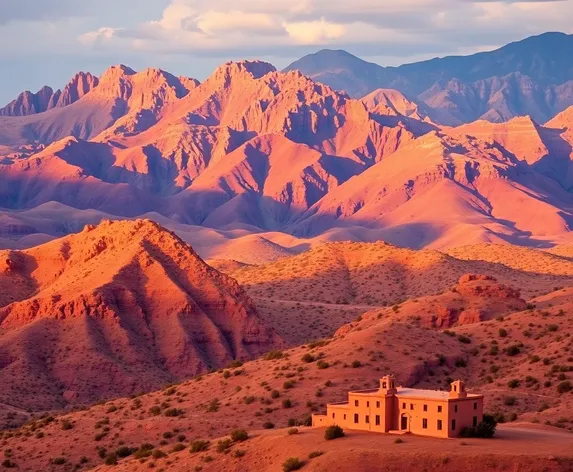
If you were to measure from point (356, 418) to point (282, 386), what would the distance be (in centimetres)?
1932

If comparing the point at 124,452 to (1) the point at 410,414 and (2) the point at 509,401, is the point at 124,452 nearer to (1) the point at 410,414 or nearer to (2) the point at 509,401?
(1) the point at 410,414

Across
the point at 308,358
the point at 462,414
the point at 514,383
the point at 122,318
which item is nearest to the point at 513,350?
the point at 514,383

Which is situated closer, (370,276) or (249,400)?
(249,400)

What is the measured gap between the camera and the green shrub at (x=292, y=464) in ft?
206

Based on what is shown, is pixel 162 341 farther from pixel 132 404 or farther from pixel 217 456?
pixel 217 456

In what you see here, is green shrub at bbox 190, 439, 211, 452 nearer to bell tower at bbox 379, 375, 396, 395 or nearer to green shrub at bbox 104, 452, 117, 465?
green shrub at bbox 104, 452, 117, 465

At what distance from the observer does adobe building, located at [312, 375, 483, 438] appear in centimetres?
6544

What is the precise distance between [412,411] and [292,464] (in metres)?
5.99

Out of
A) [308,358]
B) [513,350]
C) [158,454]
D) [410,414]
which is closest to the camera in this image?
[410,414]

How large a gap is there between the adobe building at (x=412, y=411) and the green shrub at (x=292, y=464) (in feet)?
16.9

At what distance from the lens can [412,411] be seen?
2606 inches

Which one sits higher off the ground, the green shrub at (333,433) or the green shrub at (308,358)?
the green shrub at (333,433)

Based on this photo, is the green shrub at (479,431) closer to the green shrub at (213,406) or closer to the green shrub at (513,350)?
the green shrub at (213,406)

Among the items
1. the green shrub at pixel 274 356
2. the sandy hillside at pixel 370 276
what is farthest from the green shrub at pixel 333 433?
the sandy hillside at pixel 370 276
